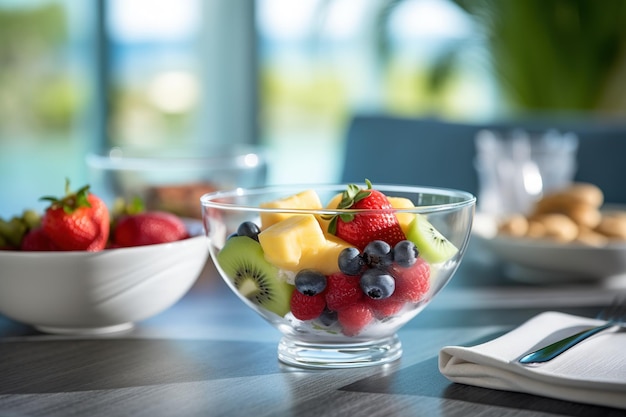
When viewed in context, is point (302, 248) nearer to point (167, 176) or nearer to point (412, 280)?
point (412, 280)

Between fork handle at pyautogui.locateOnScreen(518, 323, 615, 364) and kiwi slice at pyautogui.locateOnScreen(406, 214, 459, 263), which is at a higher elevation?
kiwi slice at pyautogui.locateOnScreen(406, 214, 459, 263)

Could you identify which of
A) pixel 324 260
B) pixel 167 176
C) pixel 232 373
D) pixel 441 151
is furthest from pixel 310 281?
pixel 441 151

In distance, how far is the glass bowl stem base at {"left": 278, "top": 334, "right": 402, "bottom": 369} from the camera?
2.82ft

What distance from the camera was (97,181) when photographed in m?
1.66

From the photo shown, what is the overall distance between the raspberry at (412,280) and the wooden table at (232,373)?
74 millimetres

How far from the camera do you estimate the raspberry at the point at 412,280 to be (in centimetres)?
82

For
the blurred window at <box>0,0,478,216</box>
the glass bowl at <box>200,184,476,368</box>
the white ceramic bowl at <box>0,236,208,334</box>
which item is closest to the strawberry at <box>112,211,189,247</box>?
the white ceramic bowl at <box>0,236,208,334</box>

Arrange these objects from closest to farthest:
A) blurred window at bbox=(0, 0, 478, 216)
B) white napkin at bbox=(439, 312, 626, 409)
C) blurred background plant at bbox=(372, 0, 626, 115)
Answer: white napkin at bbox=(439, 312, 626, 409)
blurred background plant at bbox=(372, 0, 626, 115)
blurred window at bbox=(0, 0, 478, 216)

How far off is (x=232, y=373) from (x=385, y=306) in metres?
0.16

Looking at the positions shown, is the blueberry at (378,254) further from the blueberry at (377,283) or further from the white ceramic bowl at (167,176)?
the white ceramic bowl at (167,176)

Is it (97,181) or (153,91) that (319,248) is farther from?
(153,91)

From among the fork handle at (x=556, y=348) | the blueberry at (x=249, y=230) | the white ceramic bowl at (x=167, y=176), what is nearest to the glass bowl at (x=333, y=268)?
the blueberry at (x=249, y=230)

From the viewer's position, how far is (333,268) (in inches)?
31.8

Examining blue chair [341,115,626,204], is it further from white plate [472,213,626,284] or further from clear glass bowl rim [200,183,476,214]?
clear glass bowl rim [200,183,476,214]
